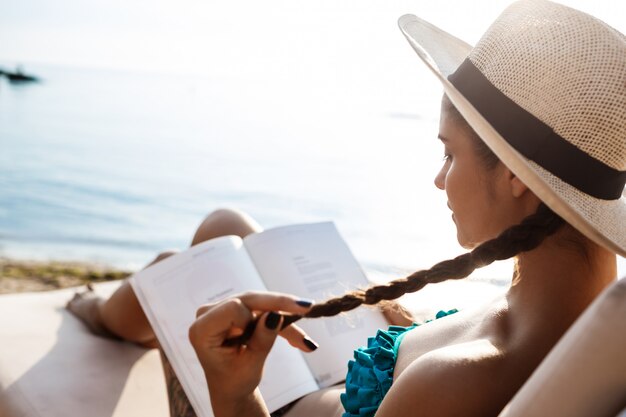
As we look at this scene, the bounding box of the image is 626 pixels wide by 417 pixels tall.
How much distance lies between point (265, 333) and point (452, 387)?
287mm

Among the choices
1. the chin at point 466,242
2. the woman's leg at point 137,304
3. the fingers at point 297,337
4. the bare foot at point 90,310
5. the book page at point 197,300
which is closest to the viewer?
the fingers at point 297,337

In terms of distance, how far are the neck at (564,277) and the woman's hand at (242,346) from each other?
1.24 feet

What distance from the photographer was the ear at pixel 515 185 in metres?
1.11

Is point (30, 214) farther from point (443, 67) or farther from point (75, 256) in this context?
point (443, 67)

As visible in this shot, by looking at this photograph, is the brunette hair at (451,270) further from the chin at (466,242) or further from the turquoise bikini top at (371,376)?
the turquoise bikini top at (371,376)

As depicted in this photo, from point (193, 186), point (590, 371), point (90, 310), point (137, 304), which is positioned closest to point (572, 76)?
point (590, 371)

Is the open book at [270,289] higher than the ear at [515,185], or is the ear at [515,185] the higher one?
the ear at [515,185]

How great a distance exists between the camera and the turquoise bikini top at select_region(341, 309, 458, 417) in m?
1.33

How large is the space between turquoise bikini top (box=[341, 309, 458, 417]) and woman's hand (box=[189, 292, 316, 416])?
10.5 inches

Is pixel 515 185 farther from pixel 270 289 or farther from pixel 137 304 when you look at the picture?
pixel 137 304

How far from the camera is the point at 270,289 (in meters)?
1.83

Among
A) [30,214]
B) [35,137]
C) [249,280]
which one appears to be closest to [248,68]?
[35,137]

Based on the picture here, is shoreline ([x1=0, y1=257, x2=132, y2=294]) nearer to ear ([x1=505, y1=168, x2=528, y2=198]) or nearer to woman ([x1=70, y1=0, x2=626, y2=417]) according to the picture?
woman ([x1=70, y1=0, x2=626, y2=417])

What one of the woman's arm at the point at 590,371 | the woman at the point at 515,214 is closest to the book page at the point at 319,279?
the woman at the point at 515,214
